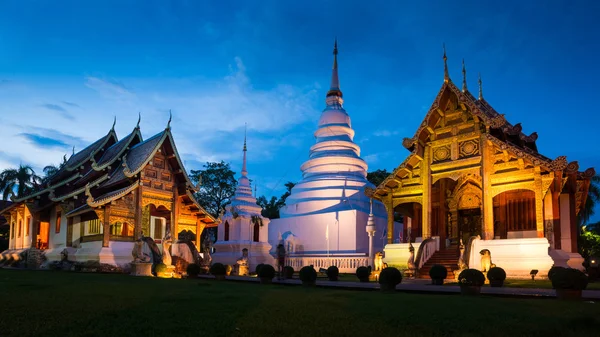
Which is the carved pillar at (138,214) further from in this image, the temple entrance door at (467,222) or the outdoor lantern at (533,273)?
the outdoor lantern at (533,273)

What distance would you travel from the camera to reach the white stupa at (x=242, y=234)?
105 ft

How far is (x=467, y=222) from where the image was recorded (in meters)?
26.2

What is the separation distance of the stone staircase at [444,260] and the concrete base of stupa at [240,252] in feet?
40.1

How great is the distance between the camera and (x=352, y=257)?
2942 cm

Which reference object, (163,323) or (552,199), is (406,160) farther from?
(163,323)

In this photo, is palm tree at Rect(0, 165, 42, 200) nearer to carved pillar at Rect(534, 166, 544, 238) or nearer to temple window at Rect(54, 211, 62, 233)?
temple window at Rect(54, 211, 62, 233)

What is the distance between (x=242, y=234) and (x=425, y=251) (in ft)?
44.7

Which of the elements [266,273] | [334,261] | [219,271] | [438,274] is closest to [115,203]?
[219,271]

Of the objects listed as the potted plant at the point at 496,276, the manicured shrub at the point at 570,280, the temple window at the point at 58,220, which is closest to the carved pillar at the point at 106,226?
the temple window at the point at 58,220

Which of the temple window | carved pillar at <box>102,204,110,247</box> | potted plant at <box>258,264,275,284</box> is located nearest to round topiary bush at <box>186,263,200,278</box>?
potted plant at <box>258,264,275,284</box>

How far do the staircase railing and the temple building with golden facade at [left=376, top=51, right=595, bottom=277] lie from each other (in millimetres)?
43

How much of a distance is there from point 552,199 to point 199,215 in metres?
17.3

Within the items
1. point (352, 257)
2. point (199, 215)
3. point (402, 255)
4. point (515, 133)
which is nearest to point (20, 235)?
point (199, 215)

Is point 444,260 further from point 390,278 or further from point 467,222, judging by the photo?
point 390,278
